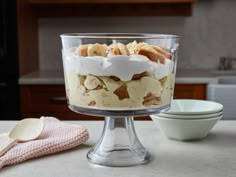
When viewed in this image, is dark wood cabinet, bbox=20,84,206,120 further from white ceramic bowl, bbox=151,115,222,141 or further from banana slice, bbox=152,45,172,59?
banana slice, bbox=152,45,172,59

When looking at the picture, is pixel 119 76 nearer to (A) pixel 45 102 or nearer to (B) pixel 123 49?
(B) pixel 123 49

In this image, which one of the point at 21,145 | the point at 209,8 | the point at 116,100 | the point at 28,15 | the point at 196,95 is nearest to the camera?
the point at 116,100

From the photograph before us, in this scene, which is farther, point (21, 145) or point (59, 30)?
point (59, 30)

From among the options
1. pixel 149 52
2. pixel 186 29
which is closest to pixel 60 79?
pixel 186 29

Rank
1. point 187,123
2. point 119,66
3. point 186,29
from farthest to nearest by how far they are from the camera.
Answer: point 186,29, point 187,123, point 119,66

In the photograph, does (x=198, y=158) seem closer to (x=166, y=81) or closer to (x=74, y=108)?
(x=166, y=81)

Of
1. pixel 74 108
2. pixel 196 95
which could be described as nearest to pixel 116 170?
pixel 74 108

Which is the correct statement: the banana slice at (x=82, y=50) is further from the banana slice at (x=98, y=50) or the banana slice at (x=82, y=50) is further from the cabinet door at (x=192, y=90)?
the cabinet door at (x=192, y=90)
